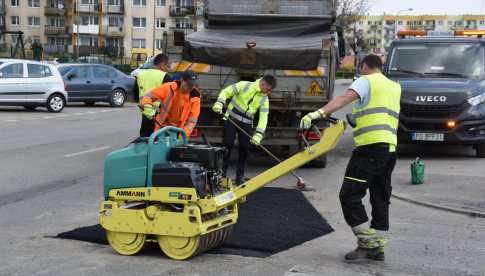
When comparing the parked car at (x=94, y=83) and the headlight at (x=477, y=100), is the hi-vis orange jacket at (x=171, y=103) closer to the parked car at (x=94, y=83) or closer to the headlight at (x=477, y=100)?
the headlight at (x=477, y=100)

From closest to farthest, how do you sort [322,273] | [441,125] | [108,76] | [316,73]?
Result: [322,273]
[316,73]
[441,125]
[108,76]

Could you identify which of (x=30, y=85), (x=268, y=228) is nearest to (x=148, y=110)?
(x=268, y=228)

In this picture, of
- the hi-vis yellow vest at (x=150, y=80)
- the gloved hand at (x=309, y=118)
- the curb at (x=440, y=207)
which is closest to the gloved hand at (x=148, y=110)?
the gloved hand at (x=309, y=118)

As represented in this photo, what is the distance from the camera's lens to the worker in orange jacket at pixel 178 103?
845cm

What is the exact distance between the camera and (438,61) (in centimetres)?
1587

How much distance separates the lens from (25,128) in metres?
19.3

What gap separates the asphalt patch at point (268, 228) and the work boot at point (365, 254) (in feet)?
2.19

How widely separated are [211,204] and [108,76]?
23175 mm

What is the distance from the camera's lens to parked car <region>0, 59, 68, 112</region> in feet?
79.2

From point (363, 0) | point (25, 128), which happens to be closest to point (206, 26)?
point (25, 128)

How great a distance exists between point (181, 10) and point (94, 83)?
69.7m

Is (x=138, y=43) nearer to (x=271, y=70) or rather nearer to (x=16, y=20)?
(x=16, y=20)

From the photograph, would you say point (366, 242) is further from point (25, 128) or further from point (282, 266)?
point (25, 128)

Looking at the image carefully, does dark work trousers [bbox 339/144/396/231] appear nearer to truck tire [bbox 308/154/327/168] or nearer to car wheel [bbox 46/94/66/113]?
truck tire [bbox 308/154/327/168]
